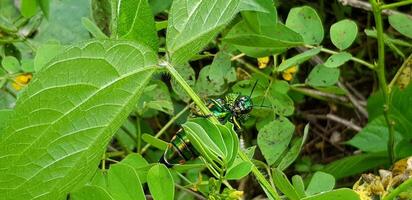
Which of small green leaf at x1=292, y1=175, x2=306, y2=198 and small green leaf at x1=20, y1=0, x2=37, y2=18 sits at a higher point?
small green leaf at x1=20, y1=0, x2=37, y2=18

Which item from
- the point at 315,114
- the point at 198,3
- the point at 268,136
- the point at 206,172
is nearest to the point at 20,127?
the point at 198,3

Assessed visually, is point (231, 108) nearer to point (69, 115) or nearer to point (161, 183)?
point (161, 183)

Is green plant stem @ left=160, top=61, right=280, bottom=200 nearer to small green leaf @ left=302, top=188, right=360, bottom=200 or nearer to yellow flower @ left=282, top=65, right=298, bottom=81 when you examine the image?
small green leaf @ left=302, top=188, right=360, bottom=200

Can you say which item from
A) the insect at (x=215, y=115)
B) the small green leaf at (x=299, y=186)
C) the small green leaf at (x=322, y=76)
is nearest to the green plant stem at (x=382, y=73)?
the small green leaf at (x=322, y=76)

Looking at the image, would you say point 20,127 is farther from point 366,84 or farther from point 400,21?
point 366,84

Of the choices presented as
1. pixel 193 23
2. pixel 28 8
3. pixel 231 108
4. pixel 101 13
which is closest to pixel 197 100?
pixel 193 23

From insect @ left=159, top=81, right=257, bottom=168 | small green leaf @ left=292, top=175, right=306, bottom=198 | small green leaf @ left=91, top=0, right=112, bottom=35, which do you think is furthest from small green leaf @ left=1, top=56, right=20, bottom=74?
small green leaf @ left=292, top=175, right=306, bottom=198

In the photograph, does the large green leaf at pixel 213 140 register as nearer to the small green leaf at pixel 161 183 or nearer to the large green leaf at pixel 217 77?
the small green leaf at pixel 161 183
